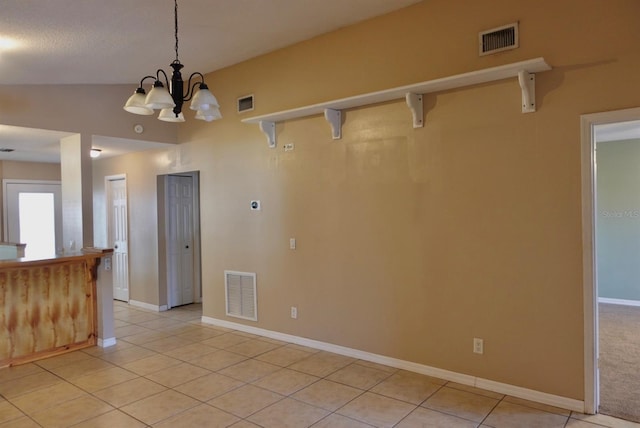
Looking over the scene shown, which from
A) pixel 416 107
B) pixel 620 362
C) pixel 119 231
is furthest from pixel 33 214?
pixel 620 362

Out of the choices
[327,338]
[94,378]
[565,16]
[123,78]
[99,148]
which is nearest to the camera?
[565,16]

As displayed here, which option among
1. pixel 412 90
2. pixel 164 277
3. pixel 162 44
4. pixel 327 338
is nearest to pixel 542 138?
pixel 412 90

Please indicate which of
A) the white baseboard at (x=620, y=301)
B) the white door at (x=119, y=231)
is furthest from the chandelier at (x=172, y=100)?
the white baseboard at (x=620, y=301)

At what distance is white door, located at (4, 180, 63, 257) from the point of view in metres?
7.13

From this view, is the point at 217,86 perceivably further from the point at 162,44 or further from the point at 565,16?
the point at 565,16

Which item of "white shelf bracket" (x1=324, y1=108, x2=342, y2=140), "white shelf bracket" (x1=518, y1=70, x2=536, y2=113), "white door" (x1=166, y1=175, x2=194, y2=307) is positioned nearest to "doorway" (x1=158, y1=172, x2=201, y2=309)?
"white door" (x1=166, y1=175, x2=194, y2=307)

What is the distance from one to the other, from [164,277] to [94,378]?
2.69m

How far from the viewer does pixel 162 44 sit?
3.92 m

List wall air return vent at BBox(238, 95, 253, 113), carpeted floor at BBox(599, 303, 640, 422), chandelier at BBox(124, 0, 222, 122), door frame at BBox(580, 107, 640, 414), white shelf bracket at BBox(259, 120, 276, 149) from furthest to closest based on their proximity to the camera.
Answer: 1. wall air return vent at BBox(238, 95, 253, 113)
2. white shelf bracket at BBox(259, 120, 276, 149)
3. carpeted floor at BBox(599, 303, 640, 422)
4. door frame at BBox(580, 107, 640, 414)
5. chandelier at BBox(124, 0, 222, 122)

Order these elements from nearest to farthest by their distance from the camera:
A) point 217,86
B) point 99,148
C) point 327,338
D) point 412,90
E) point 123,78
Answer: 1. point 412,90
2. point 327,338
3. point 123,78
4. point 217,86
5. point 99,148

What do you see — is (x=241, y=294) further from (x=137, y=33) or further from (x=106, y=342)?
(x=137, y=33)

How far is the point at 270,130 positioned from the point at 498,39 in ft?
8.05

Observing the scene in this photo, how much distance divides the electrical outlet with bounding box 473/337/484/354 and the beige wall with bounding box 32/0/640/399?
0.05 m

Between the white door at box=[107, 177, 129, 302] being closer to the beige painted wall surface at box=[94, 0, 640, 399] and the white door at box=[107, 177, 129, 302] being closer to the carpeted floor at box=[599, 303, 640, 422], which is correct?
the beige painted wall surface at box=[94, 0, 640, 399]
